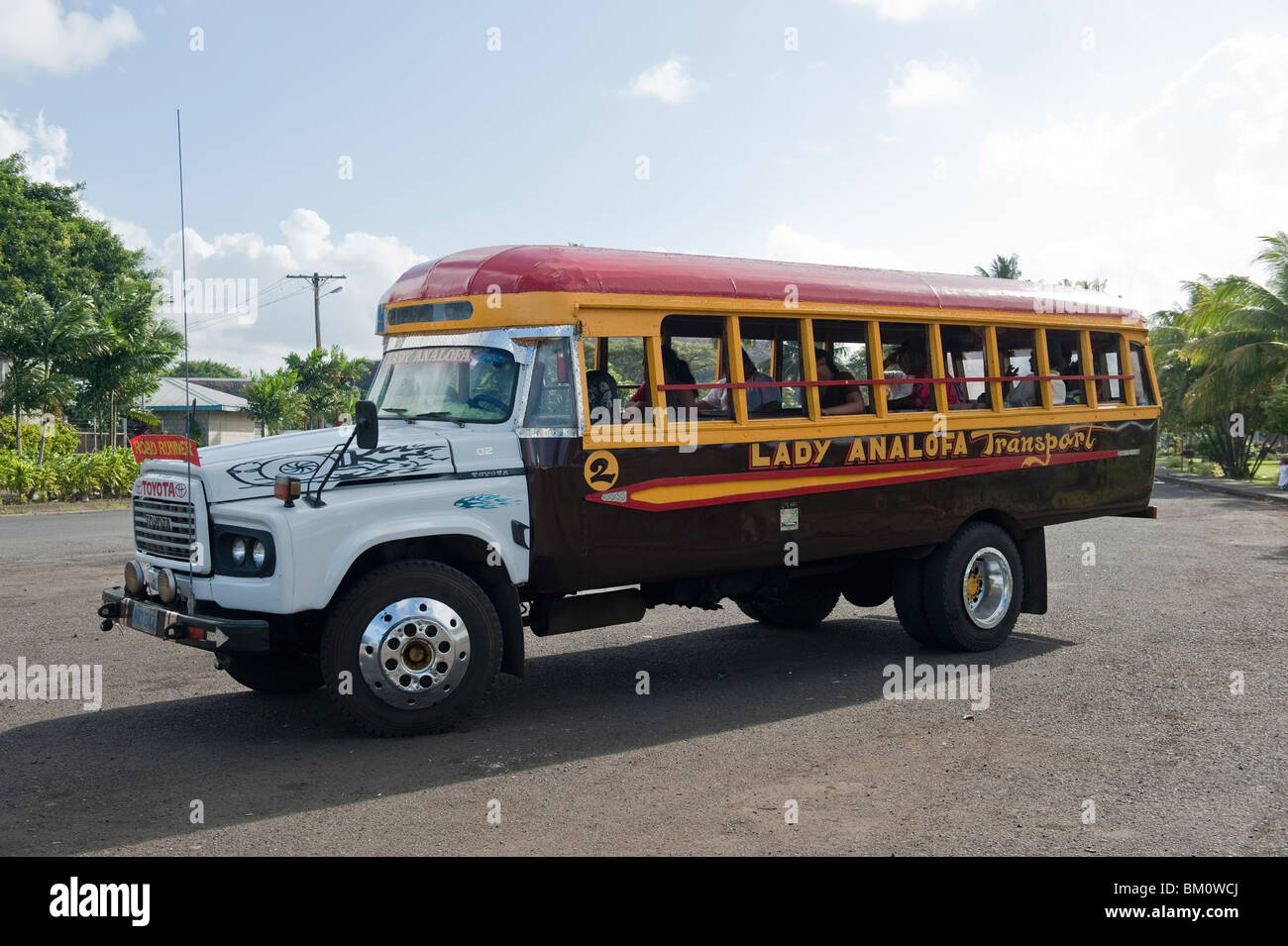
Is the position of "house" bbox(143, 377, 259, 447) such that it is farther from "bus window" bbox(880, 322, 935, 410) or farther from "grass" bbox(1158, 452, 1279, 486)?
"bus window" bbox(880, 322, 935, 410)

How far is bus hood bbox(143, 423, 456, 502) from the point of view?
6.33 meters

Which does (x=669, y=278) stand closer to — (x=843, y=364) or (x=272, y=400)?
(x=843, y=364)

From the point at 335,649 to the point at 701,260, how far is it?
3329 mm

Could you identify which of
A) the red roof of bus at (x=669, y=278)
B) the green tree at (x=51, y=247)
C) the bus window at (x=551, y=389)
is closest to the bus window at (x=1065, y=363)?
the red roof of bus at (x=669, y=278)

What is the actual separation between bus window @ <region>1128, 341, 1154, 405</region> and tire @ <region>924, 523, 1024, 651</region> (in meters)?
1.98

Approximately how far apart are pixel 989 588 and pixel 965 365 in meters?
1.70

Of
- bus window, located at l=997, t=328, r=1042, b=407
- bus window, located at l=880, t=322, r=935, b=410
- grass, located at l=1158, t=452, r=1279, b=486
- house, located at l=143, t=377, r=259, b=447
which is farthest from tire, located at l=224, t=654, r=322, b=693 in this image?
house, located at l=143, t=377, r=259, b=447

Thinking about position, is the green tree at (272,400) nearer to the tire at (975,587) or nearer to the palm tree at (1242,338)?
the palm tree at (1242,338)

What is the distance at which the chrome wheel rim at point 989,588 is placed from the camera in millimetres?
A: 9117

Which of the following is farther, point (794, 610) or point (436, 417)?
point (794, 610)

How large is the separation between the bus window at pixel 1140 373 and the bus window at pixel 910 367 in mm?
2461

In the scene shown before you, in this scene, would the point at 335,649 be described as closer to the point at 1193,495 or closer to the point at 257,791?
the point at 257,791

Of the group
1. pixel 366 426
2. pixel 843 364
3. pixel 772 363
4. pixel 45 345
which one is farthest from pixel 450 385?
pixel 45 345

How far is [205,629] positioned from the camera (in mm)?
6156
